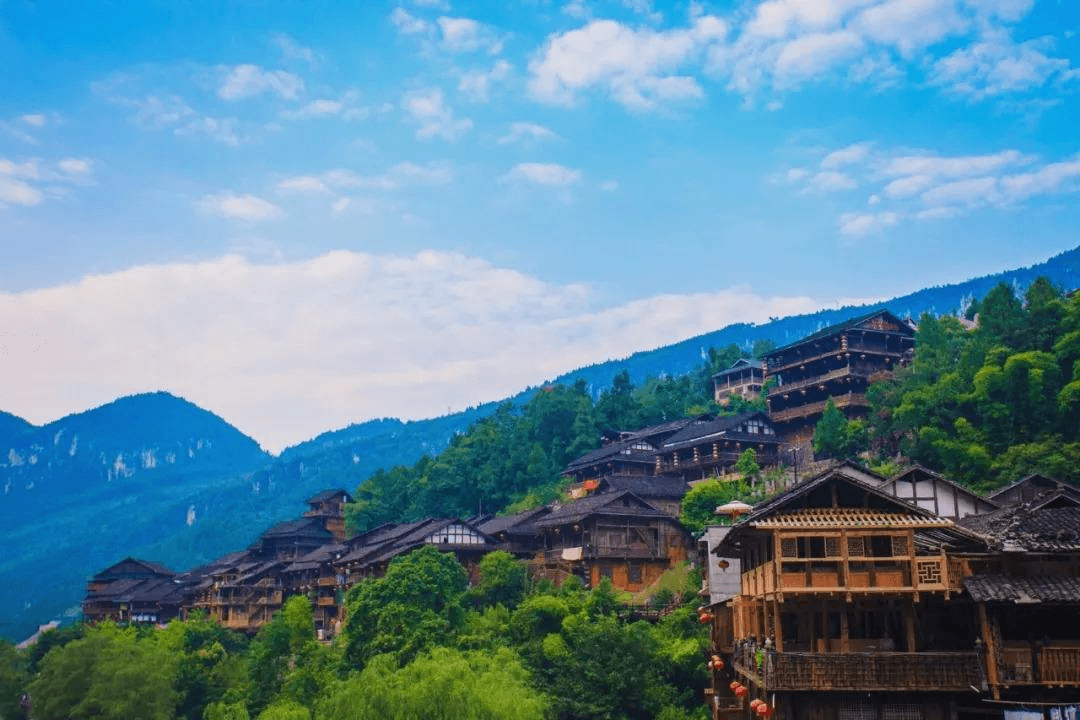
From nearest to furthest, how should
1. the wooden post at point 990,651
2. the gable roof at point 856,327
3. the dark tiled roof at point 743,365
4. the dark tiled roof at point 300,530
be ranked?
the wooden post at point 990,651, the gable roof at point 856,327, the dark tiled roof at point 300,530, the dark tiled roof at point 743,365

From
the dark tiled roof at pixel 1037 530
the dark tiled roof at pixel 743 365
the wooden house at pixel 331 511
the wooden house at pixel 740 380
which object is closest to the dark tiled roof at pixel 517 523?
the wooden house at pixel 740 380

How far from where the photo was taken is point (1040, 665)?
88.5 ft

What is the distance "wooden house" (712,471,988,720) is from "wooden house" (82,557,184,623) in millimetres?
67420

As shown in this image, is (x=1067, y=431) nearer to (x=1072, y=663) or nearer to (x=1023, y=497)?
(x=1023, y=497)

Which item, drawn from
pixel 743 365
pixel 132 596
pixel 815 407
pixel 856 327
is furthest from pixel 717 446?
pixel 132 596

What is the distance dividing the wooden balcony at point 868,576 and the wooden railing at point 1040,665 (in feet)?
7.24

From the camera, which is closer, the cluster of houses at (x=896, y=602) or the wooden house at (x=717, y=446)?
the cluster of houses at (x=896, y=602)

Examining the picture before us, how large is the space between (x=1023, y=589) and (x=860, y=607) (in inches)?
173

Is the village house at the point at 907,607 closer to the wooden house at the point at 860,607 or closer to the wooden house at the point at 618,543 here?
the wooden house at the point at 860,607

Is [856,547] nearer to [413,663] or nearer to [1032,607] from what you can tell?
[1032,607]

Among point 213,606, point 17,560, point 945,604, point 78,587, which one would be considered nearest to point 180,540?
point 78,587

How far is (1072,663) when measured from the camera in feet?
88.1

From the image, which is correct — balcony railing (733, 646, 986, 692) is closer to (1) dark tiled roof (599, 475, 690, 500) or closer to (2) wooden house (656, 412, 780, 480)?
(1) dark tiled roof (599, 475, 690, 500)

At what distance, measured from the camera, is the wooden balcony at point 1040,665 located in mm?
26750
